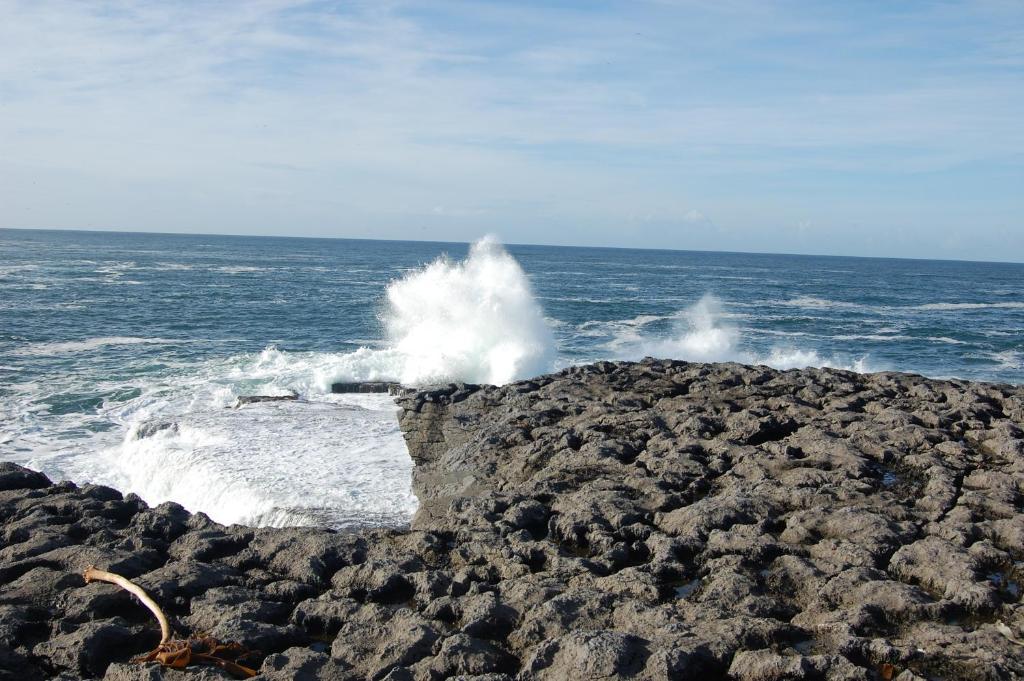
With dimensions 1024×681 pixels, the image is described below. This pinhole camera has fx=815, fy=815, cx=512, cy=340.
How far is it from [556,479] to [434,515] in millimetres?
1529

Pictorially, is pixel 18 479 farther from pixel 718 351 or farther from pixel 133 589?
pixel 718 351

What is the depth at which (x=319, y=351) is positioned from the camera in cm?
2791

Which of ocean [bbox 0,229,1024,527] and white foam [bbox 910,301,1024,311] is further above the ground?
white foam [bbox 910,301,1024,311]

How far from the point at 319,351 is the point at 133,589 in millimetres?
21507

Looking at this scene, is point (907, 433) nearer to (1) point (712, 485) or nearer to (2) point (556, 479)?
(1) point (712, 485)

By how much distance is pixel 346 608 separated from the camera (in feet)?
21.7

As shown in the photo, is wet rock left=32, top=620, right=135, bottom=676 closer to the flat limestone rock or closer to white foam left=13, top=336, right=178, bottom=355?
the flat limestone rock

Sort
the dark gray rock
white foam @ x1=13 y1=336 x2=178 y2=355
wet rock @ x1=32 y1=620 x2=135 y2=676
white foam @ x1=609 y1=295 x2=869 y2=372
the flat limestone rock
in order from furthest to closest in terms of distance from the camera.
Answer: white foam @ x1=609 y1=295 x2=869 y2=372
white foam @ x1=13 y1=336 x2=178 y2=355
the flat limestone rock
the dark gray rock
wet rock @ x1=32 y1=620 x2=135 y2=676

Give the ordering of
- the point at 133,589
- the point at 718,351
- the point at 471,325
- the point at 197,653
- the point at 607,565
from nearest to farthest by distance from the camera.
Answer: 1. the point at 197,653
2. the point at 133,589
3. the point at 607,565
4. the point at 471,325
5. the point at 718,351

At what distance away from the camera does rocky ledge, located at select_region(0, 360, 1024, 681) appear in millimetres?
5801

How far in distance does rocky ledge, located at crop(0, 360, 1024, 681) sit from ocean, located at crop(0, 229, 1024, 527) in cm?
242

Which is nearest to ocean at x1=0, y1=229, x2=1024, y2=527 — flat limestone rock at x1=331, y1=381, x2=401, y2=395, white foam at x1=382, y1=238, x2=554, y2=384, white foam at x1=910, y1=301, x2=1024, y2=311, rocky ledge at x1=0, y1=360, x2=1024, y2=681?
white foam at x1=382, y1=238, x2=554, y2=384

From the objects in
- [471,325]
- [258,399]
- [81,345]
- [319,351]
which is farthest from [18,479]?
[81,345]

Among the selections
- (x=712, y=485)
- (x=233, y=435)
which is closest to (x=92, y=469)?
(x=233, y=435)
